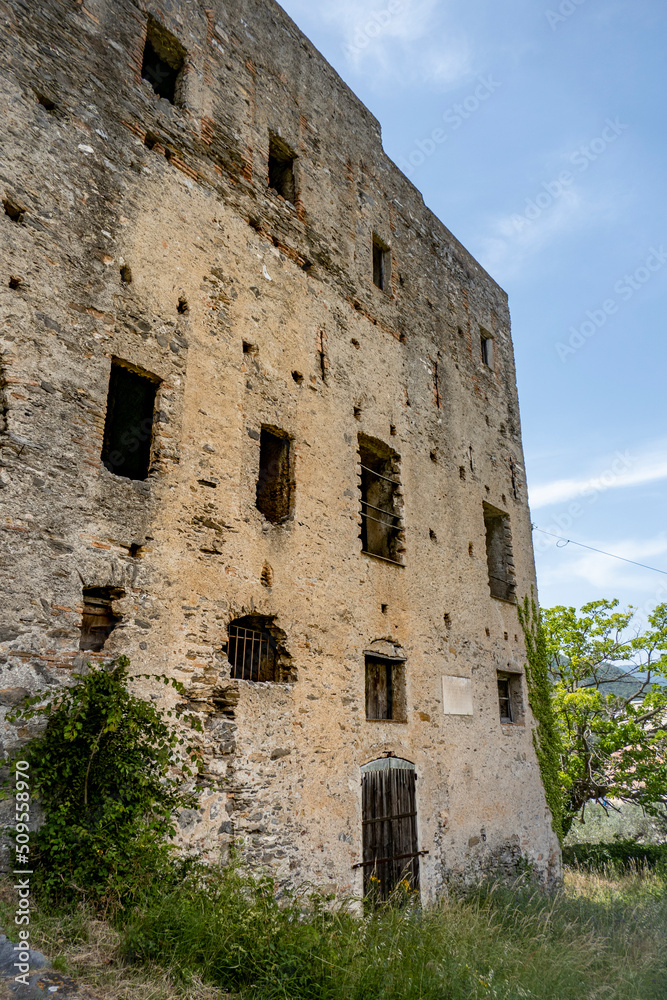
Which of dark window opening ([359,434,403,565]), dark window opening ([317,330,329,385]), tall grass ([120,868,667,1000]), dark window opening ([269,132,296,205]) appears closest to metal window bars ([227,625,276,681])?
tall grass ([120,868,667,1000])

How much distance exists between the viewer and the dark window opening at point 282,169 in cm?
887

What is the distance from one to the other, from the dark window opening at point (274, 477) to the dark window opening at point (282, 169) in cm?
354

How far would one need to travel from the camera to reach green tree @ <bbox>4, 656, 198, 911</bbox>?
14.5 ft

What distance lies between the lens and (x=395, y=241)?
35.7 ft

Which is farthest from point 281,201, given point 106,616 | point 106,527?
point 106,616

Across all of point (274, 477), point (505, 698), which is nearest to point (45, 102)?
point (274, 477)

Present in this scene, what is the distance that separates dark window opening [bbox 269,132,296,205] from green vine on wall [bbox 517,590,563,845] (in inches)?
309

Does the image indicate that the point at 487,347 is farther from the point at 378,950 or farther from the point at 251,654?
the point at 378,950

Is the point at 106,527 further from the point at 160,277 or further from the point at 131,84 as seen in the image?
the point at 131,84

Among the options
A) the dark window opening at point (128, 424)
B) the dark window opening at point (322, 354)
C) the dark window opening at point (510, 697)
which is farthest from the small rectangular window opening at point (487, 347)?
the dark window opening at point (128, 424)

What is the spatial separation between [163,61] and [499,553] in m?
9.23

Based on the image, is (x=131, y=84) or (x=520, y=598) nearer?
(x=131, y=84)

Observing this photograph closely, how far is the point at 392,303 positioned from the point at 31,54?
19.1 ft

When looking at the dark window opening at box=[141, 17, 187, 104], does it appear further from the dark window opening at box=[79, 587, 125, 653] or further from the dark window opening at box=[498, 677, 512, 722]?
the dark window opening at box=[498, 677, 512, 722]
